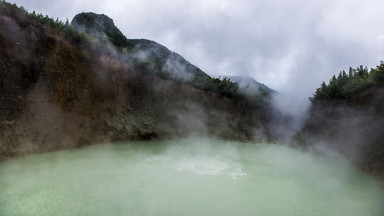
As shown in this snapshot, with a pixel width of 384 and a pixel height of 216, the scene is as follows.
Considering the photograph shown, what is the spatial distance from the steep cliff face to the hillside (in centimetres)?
319

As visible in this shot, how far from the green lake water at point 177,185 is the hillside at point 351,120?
2.55 ft

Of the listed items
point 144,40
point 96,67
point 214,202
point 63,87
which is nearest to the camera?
point 214,202

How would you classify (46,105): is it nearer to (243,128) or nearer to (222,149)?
(222,149)

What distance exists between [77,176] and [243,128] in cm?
976

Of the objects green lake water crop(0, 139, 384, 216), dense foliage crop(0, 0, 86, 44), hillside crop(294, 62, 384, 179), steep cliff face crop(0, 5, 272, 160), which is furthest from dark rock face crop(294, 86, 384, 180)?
dense foliage crop(0, 0, 86, 44)

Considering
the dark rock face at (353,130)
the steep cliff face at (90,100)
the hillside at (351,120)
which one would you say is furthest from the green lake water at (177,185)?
the steep cliff face at (90,100)

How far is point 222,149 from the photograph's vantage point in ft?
35.9

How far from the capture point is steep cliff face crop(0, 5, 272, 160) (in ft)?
25.3

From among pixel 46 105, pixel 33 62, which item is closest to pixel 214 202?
pixel 46 105

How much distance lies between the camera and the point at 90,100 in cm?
991

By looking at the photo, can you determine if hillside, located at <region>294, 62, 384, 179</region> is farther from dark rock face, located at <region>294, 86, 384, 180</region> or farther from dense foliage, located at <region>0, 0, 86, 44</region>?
dense foliage, located at <region>0, 0, 86, 44</region>

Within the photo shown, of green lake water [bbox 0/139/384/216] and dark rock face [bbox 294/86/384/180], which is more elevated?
dark rock face [bbox 294/86/384/180]

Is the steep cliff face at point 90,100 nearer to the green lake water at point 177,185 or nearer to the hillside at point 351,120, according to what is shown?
the green lake water at point 177,185

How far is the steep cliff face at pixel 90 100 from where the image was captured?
7.72 meters
